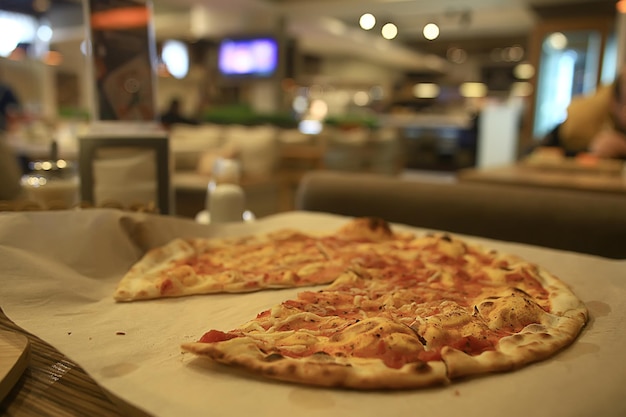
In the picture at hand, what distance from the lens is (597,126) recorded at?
3.53 meters

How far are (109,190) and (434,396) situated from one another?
1219 millimetres

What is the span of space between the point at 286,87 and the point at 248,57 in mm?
1062

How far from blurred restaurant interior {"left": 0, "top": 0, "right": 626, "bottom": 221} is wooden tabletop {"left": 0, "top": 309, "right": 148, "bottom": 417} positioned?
2.06ft

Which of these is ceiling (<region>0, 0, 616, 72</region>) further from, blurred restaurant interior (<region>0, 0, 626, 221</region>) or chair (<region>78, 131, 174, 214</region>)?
chair (<region>78, 131, 174, 214</region>)

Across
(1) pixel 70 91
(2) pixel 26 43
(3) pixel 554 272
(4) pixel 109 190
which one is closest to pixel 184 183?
(4) pixel 109 190

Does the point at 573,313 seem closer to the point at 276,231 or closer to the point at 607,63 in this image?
the point at 276,231

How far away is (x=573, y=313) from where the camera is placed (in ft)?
3.23

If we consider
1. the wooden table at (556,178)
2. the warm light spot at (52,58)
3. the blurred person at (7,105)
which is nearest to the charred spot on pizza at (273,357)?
the wooden table at (556,178)

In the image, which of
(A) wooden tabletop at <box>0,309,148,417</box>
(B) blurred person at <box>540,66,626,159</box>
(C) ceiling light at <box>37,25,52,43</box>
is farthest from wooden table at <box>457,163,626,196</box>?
(C) ceiling light at <box>37,25,52,43</box>

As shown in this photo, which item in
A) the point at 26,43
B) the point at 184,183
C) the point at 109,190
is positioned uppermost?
the point at 26,43

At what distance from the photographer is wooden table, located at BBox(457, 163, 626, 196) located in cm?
226

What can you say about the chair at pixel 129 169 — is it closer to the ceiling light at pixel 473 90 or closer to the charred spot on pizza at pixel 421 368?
the charred spot on pizza at pixel 421 368

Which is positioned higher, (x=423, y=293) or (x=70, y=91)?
(x=70, y=91)

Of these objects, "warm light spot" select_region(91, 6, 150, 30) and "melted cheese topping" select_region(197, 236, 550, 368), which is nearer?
"melted cheese topping" select_region(197, 236, 550, 368)
